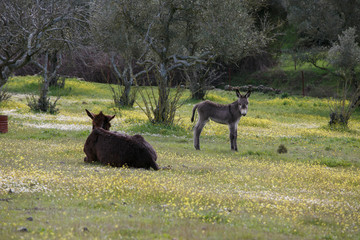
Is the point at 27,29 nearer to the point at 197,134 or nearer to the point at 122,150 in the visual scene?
the point at 197,134

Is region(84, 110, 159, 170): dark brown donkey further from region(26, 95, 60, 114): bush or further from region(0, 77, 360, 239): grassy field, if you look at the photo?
region(26, 95, 60, 114): bush

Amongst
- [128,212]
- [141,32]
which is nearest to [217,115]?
[141,32]

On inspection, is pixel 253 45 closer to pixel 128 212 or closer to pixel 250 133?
pixel 250 133

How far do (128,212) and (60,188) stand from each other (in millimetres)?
2424

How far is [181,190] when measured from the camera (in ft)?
35.0

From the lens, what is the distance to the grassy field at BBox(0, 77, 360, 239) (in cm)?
787

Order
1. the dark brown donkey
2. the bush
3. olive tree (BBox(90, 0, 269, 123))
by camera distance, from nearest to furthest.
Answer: the dark brown donkey
olive tree (BBox(90, 0, 269, 123))
the bush

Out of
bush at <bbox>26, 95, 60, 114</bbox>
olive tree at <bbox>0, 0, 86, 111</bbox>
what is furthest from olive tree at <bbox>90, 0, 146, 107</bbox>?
bush at <bbox>26, 95, 60, 114</bbox>

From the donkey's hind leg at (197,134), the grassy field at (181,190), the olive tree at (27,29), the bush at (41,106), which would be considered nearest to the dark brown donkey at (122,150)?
the grassy field at (181,190)

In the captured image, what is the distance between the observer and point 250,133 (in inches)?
1049

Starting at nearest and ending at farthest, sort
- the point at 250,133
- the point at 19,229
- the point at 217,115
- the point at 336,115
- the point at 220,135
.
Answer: the point at 19,229, the point at 217,115, the point at 220,135, the point at 250,133, the point at 336,115

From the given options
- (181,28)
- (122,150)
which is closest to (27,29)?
(122,150)

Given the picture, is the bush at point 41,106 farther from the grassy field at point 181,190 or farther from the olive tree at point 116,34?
Result: the grassy field at point 181,190

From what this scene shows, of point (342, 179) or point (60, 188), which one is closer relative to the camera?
point (60, 188)
